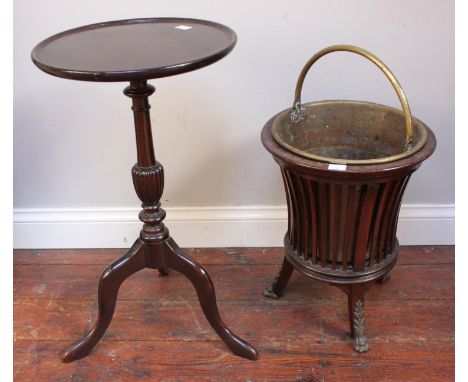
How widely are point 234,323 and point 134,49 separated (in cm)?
94

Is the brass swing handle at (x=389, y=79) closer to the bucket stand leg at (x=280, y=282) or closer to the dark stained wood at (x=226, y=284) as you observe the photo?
the bucket stand leg at (x=280, y=282)

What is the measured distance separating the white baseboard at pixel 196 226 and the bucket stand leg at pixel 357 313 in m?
0.53

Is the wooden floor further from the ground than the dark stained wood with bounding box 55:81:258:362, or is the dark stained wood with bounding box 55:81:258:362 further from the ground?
the dark stained wood with bounding box 55:81:258:362

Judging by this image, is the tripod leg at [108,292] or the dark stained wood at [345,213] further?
the tripod leg at [108,292]

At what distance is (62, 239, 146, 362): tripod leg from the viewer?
6.03ft

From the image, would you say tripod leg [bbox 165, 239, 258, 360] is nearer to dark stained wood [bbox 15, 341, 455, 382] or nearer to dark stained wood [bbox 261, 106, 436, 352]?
dark stained wood [bbox 15, 341, 455, 382]

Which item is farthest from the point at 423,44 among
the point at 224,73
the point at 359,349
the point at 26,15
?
the point at 26,15

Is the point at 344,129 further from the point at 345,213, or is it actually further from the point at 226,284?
the point at 226,284

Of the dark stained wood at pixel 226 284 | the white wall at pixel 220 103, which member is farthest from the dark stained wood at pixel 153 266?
the white wall at pixel 220 103

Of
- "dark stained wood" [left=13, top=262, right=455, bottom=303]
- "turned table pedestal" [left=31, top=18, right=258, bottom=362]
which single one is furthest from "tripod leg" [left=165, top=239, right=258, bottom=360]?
"dark stained wood" [left=13, top=262, right=455, bottom=303]

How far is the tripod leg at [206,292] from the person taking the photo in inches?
72.1

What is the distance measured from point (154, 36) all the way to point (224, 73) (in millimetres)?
482

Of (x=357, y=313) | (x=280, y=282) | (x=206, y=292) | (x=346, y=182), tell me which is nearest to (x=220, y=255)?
(x=280, y=282)

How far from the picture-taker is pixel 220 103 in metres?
2.16
